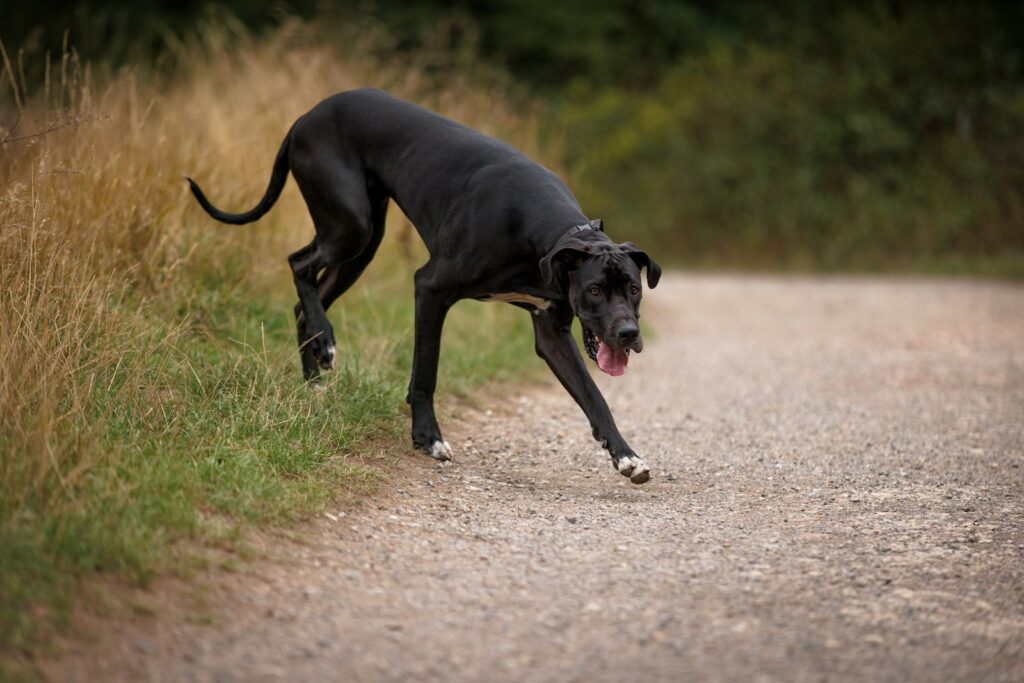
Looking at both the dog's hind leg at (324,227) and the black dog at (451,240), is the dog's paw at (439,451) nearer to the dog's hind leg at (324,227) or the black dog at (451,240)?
the black dog at (451,240)

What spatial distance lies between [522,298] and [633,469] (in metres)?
0.95

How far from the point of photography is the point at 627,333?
15.5ft

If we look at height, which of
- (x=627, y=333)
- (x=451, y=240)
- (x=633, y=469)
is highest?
(x=451, y=240)

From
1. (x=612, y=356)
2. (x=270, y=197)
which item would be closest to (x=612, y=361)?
(x=612, y=356)

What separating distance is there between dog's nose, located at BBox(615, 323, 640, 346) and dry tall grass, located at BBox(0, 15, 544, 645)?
170cm

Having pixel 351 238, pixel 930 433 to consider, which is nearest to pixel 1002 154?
pixel 930 433

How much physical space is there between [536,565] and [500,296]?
1655 millimetres

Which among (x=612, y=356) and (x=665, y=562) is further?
(x=612, y=356)

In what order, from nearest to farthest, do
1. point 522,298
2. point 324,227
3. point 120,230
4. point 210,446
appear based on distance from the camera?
point 210,446, point 522,298, point 324,227, point 120,230

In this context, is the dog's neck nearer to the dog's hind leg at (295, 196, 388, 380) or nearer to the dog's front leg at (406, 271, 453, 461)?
the dog's front leg at (406, 271, 453, 461)

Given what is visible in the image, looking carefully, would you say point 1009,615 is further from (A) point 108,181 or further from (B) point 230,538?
(A) point 108,181

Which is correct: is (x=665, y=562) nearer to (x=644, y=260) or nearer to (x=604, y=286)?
(x=604, y=286)

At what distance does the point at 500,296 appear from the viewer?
5.27 meters

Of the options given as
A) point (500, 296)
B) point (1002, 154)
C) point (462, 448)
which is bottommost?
point (462, 448)
